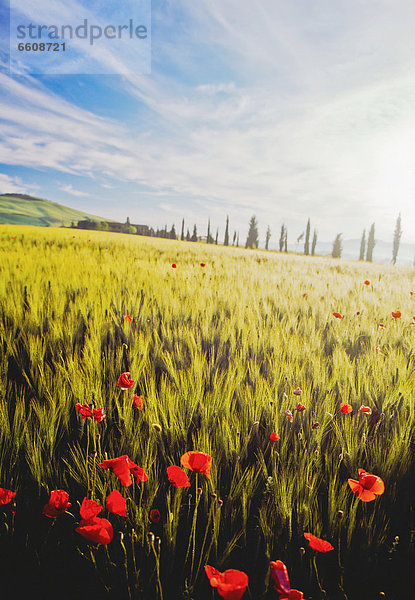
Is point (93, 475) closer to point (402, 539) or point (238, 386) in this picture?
point (238, 386)

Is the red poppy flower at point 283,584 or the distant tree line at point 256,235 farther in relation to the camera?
the distant tree line at point 256,235

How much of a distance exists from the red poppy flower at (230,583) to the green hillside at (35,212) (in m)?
144

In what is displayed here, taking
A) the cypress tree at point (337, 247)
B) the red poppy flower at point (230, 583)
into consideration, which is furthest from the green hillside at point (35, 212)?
the red poppy flower at point (230, 583)

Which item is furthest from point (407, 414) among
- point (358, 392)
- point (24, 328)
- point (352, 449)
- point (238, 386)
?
point (24, 328)

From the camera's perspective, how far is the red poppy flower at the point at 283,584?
0.53m

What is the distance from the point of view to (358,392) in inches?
48.4

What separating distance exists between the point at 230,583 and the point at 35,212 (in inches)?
6962

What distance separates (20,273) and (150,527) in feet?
9.93

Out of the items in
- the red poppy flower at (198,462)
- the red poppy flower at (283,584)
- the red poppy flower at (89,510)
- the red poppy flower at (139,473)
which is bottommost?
the red poppy flower at (283,584)

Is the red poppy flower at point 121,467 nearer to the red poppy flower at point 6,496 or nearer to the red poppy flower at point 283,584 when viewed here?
the red poppy flower at point 6,496

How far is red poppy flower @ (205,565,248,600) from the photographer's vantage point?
493 millimetres

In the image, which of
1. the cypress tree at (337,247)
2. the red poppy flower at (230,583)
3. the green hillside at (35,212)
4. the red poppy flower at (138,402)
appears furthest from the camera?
the green hillside at (35,212)

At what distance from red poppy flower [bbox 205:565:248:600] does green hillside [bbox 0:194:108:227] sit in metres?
144

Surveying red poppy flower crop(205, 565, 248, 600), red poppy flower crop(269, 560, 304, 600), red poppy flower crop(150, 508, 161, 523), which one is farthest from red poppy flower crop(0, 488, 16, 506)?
red poppy flower crop(269, 560, 304, 600)
